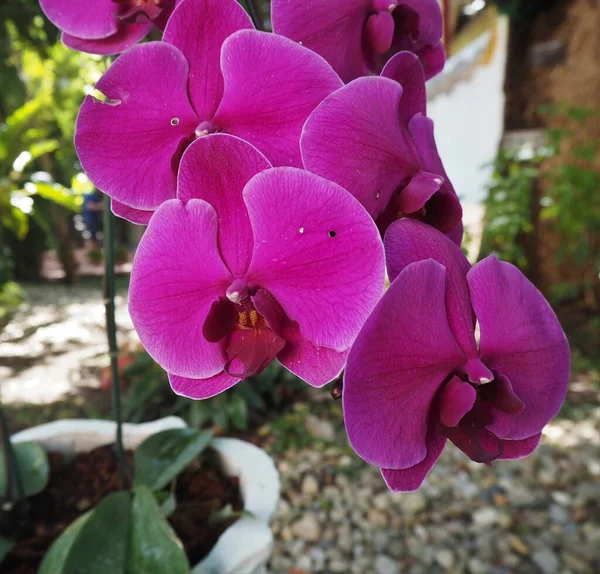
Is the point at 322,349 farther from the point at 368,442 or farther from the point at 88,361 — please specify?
the point at 88,361

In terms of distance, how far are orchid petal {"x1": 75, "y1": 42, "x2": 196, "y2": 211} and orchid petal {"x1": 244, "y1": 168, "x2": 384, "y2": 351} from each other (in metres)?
0.07

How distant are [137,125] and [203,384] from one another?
146 mm

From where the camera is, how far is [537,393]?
0.26 metres

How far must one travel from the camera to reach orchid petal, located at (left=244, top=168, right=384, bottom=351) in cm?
22

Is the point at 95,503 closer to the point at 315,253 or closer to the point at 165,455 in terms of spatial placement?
the point at 165,455

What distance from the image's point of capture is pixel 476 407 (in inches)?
9.4

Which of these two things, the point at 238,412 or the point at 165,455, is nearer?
the point at 165,455

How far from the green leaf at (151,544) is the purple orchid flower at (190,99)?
378 mm

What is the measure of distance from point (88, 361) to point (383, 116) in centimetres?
222

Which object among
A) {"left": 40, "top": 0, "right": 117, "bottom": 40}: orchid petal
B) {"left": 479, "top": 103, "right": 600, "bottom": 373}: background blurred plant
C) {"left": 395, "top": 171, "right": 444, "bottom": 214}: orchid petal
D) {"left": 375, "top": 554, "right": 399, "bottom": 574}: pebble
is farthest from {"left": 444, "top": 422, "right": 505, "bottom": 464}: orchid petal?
{"left": 479, "top": 103, "right": 600, "bottom": 373}: background blurred plant

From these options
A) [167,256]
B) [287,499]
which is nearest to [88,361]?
[287,499]

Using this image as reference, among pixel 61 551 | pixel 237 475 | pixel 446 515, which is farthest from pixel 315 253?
pixel 446 515

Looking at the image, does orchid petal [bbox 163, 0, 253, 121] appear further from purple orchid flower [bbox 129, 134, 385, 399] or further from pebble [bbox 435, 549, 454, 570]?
pebble [bbox 435, 549, 454, 570]

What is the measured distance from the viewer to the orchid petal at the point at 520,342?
0.79ft
